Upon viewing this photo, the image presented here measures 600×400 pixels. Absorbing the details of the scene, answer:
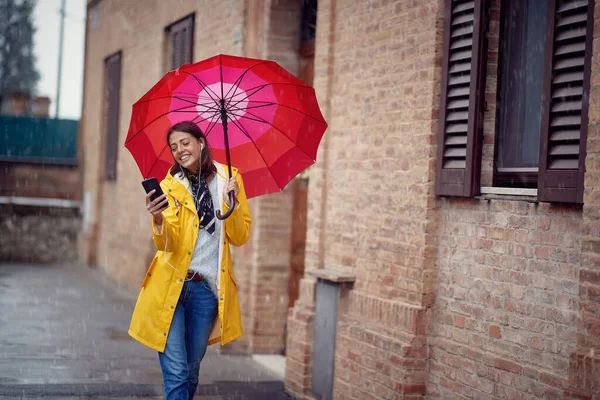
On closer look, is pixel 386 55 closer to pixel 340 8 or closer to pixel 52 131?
pixel 340 8

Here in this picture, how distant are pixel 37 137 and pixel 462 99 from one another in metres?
19.3

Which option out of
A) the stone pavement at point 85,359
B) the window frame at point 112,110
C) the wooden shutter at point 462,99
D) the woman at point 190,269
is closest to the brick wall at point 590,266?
the wooden shutter at point 462,99

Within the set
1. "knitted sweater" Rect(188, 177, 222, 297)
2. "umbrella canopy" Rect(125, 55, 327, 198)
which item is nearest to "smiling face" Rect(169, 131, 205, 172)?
"knitted sweater" Rect(188, 177, 222, 297)

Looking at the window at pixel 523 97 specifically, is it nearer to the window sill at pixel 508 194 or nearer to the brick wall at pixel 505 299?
the window sill at pixel 508 194

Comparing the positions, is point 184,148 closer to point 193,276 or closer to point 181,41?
point 193,276

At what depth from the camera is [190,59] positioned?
38.1 ft

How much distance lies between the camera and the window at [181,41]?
11.7 metres

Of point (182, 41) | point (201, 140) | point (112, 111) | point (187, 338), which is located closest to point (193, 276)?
point (187, 338)

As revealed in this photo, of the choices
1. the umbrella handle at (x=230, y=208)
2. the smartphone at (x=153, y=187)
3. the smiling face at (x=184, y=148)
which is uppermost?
the smiling face at (x=184, y=148)

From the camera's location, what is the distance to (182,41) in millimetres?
12164

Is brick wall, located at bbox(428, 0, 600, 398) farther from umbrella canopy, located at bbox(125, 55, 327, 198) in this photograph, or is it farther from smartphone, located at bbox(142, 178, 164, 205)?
smartphone, located at bbox(142, 178, 164, 205)

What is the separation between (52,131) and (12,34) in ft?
89.2

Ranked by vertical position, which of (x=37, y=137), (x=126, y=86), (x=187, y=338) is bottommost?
(x=187, y=338)

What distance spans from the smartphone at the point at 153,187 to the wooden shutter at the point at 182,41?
7.09m
